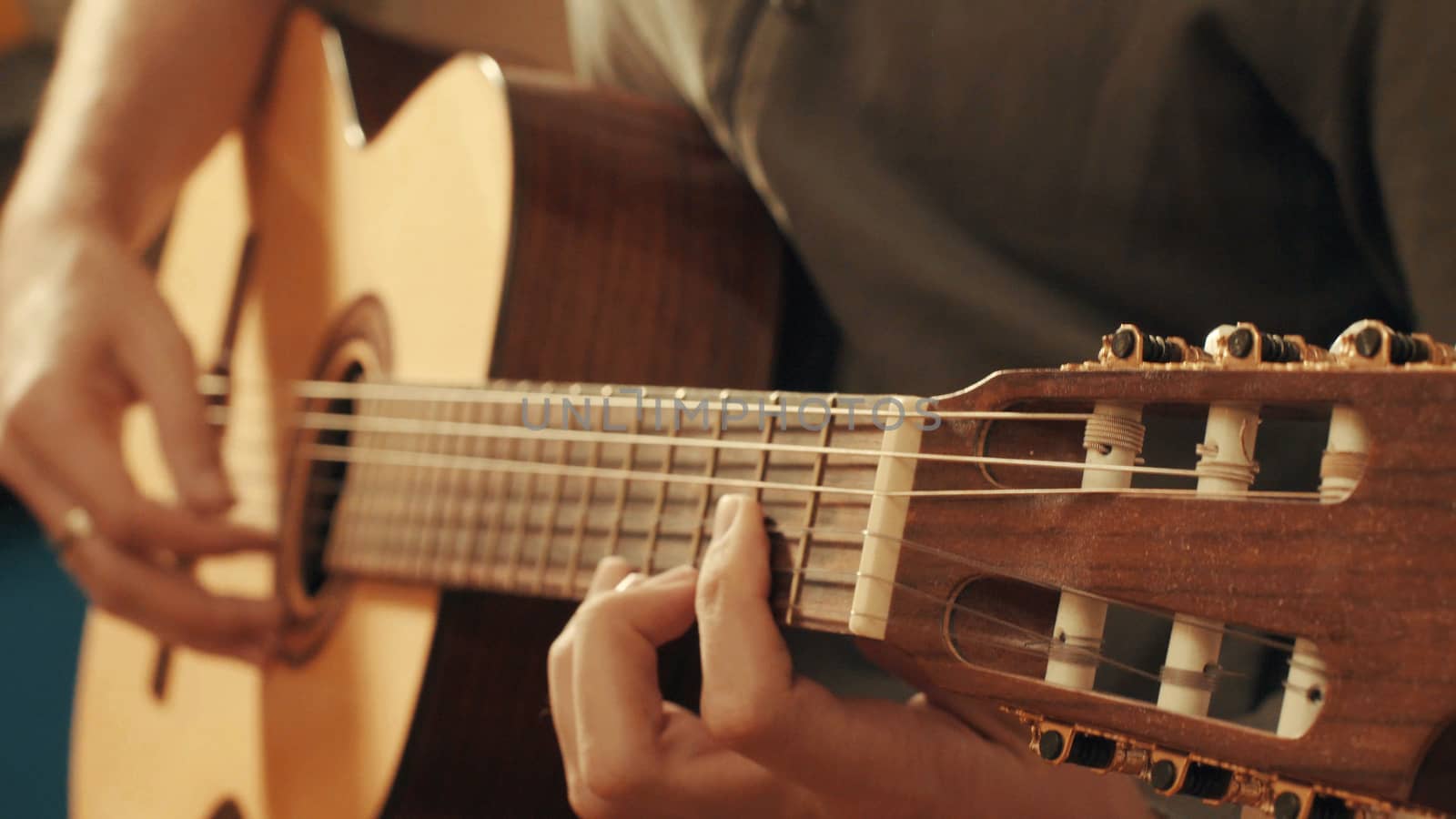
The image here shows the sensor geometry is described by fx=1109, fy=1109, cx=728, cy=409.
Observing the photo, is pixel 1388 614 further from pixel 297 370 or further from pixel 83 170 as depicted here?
pixel 83 170

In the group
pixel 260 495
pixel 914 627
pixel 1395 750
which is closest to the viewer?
pixel 1395 750

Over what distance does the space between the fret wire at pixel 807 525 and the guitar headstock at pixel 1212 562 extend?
0.19ft

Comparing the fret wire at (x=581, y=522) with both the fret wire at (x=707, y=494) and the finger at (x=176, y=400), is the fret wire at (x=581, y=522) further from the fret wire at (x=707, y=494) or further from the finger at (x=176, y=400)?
the finger at (x=176, y=400)

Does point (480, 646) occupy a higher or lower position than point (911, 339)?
lower

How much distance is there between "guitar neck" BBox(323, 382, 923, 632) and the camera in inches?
19.9

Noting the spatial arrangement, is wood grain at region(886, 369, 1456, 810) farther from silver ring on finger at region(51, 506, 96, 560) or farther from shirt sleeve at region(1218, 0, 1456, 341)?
silver ring on finger at region(51, 506, 96, 560)

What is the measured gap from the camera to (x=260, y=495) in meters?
0.99

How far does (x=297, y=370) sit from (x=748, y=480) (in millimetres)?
600

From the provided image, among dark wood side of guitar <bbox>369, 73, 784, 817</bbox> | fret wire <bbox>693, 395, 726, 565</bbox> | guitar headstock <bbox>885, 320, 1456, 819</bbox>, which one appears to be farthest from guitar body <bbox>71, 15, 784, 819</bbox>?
guitar headstock <bbox>885, 320, 1456, 819</bbox>

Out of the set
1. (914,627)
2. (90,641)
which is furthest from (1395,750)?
(90,641)

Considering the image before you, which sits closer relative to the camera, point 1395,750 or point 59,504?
point 1395,750

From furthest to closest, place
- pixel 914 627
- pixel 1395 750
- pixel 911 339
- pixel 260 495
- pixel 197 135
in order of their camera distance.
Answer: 1. pixel 197 135
2. pixel 260 495
3. pixel 911 339
4. pixel 914 627
5. pixel 1395 750

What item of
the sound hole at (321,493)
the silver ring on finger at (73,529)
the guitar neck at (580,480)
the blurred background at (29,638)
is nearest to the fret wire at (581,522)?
the guitar neck at (580,480)

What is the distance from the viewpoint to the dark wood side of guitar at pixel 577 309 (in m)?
0.75
